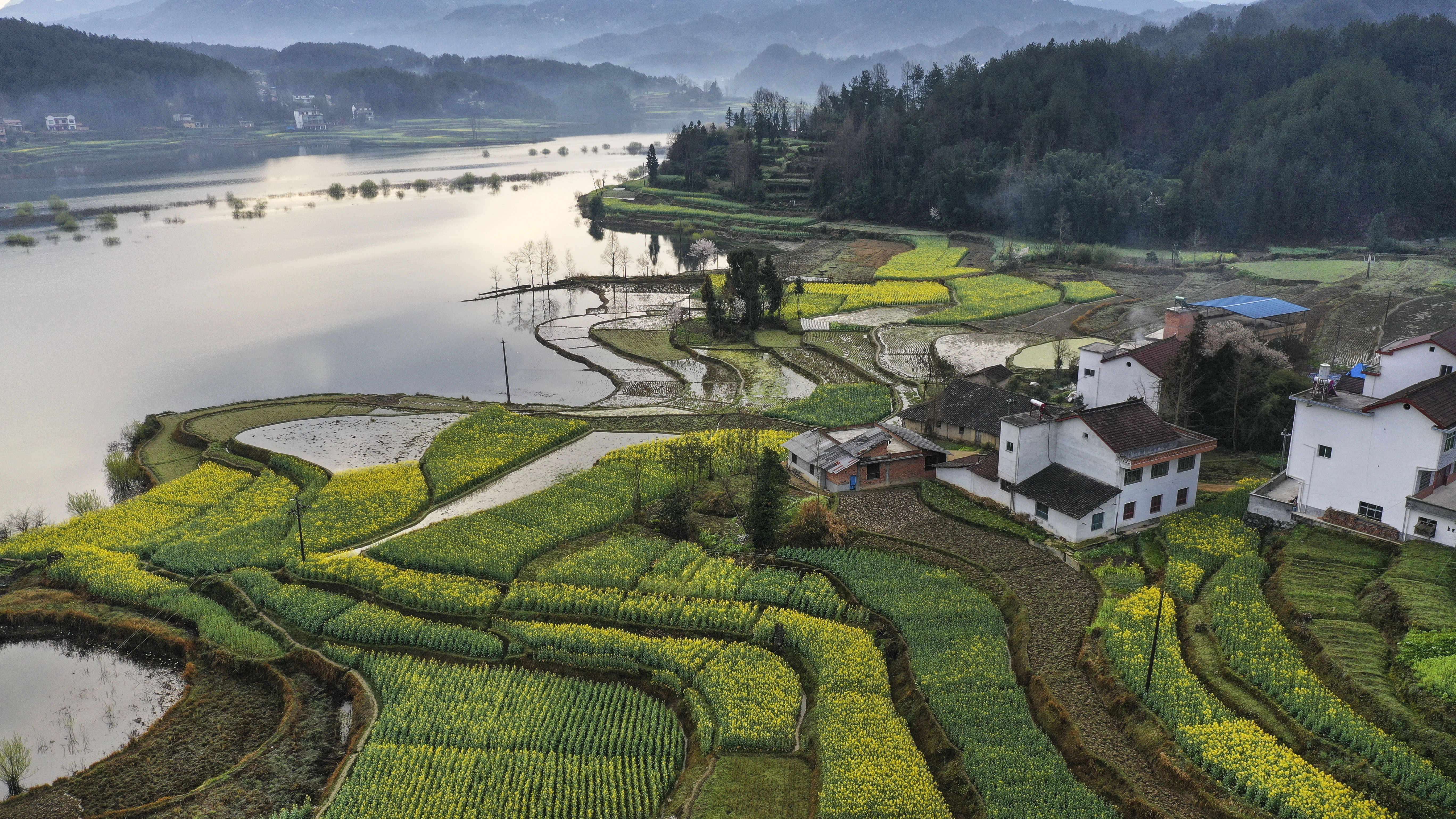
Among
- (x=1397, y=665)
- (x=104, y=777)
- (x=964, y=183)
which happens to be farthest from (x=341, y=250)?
(x=1397, y=665)

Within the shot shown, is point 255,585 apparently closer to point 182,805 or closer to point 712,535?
point 182,805

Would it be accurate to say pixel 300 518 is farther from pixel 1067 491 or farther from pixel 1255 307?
pixel 1255 307

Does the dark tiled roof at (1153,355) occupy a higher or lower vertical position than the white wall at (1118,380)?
higher

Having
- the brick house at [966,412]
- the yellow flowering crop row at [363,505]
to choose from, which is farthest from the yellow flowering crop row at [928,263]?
the yellow flowering crop row at [363,505]

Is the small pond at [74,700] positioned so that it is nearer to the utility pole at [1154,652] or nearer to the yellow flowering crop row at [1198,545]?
the utility pole at [1154,652]

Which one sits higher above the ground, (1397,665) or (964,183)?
(964,183)

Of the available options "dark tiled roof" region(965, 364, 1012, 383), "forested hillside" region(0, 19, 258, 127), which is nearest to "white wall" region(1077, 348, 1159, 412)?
"dark tiled roof" region(965, 364, 1012, 383)
